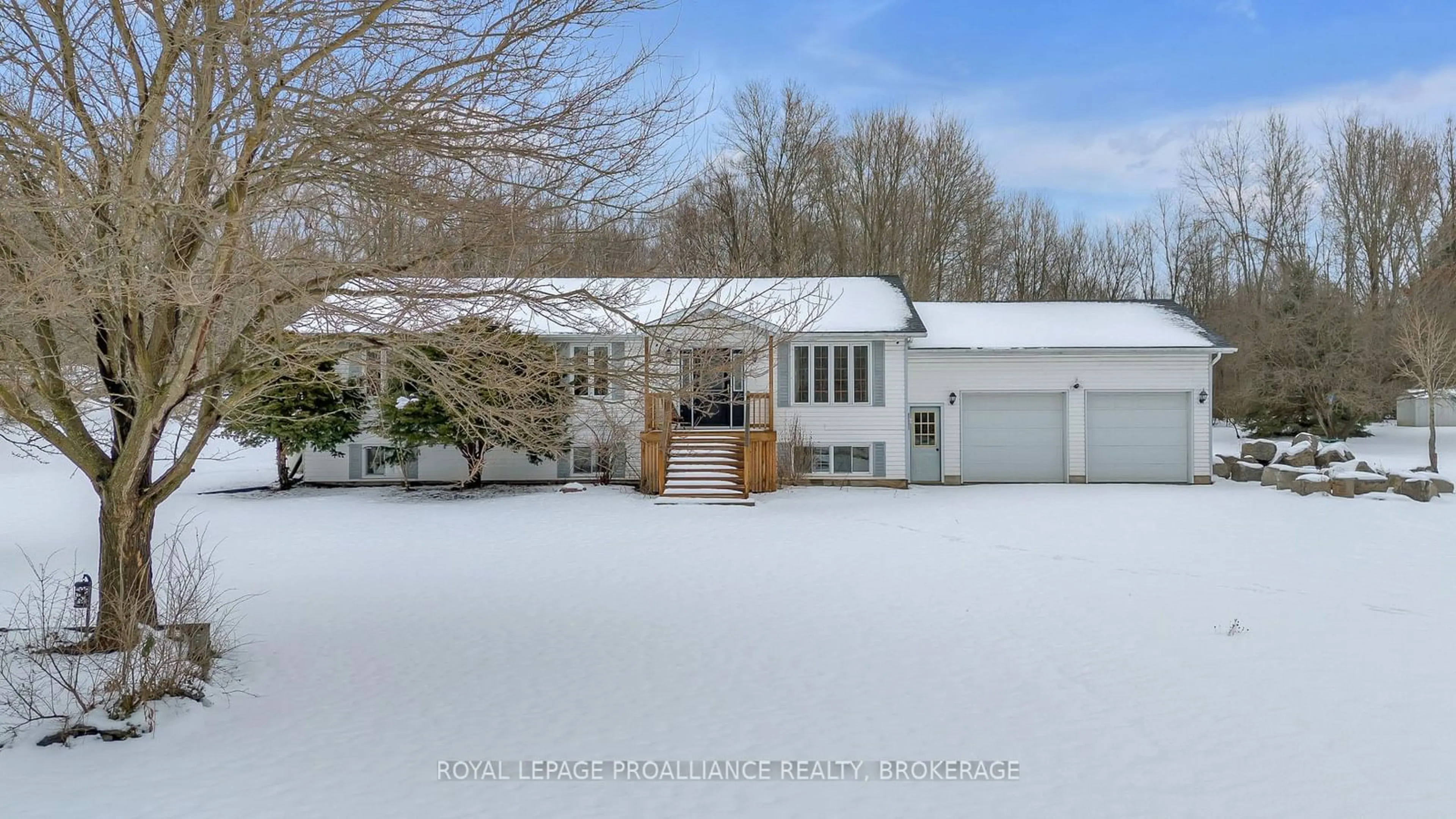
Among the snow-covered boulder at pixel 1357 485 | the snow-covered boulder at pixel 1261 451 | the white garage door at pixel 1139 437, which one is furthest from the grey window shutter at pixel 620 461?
the snow-covered boulder at pixel 1261 451

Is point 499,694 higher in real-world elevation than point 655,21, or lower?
lower

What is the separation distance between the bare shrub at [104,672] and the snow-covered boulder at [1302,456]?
19.9 m

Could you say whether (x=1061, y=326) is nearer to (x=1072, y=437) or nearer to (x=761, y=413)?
(x=1072, y=437)

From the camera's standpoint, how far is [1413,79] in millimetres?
29953

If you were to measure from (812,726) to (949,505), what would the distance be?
35.3ft

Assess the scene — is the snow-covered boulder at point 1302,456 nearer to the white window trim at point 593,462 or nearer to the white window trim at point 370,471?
the white window trim at point 593,462

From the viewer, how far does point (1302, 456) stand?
18234 millimetres

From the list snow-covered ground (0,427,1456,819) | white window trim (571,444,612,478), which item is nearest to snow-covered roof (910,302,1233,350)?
snow-covered ground (0,427,1456,819)

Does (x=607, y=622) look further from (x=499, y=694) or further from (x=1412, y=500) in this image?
(x=1412, y=500)

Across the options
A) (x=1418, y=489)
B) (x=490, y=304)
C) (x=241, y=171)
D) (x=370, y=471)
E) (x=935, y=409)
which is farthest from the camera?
(x=935, y=409)

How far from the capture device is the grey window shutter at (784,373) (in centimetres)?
1848

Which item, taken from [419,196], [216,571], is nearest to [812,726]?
[419,196]

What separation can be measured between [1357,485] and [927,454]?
26.4 feet

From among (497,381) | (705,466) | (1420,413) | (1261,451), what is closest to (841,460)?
(705,466)
